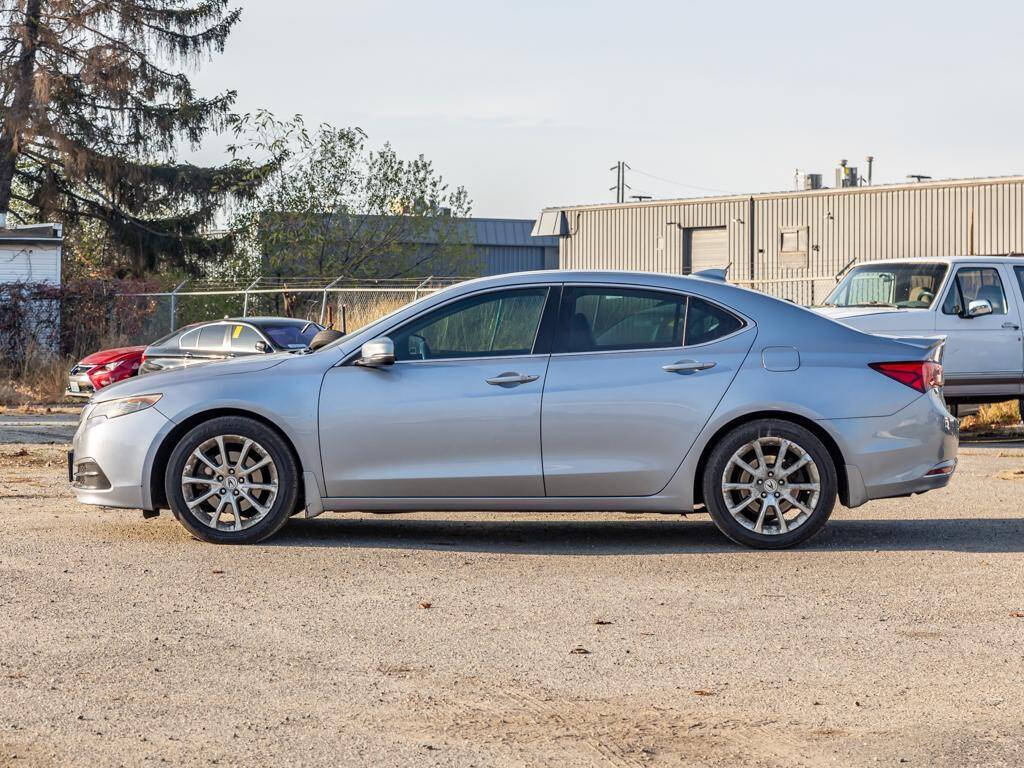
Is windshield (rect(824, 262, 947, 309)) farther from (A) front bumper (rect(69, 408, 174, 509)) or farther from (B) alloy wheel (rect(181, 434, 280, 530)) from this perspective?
(A) front bumper (rect(69, 408, 174, 509))

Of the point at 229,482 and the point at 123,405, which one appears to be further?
the point at 123,405

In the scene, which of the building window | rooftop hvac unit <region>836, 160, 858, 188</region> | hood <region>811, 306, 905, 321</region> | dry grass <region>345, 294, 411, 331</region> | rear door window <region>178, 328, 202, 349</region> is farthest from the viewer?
rooftop hvac unit <region>836, 160, 858, 188</region>

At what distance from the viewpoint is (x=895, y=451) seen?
8.82 m

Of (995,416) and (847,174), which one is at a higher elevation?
(847,174)

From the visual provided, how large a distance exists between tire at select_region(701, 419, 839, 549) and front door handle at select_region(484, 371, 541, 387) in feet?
3.71

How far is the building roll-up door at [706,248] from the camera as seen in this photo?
52.4 meters

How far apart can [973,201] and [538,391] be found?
128 ft

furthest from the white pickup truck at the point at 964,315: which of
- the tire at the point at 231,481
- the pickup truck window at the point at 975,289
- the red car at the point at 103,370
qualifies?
the red car at the point at 103,370

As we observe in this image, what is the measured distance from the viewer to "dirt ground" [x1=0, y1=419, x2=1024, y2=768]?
15.9 ft

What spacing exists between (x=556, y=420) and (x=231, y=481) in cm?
191

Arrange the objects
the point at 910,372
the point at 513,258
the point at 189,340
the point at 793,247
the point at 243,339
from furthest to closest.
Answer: the point at 513,258
the point at 793,247
the point at 189,340
the point at 243,339
the point at 910,372

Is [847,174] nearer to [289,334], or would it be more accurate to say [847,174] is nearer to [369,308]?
[369,308]

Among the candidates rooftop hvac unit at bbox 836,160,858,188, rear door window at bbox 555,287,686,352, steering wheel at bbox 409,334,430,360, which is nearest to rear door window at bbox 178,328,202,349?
steering wheel at bbox 409,334,430,360

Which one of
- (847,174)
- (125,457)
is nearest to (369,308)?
(125,457)
